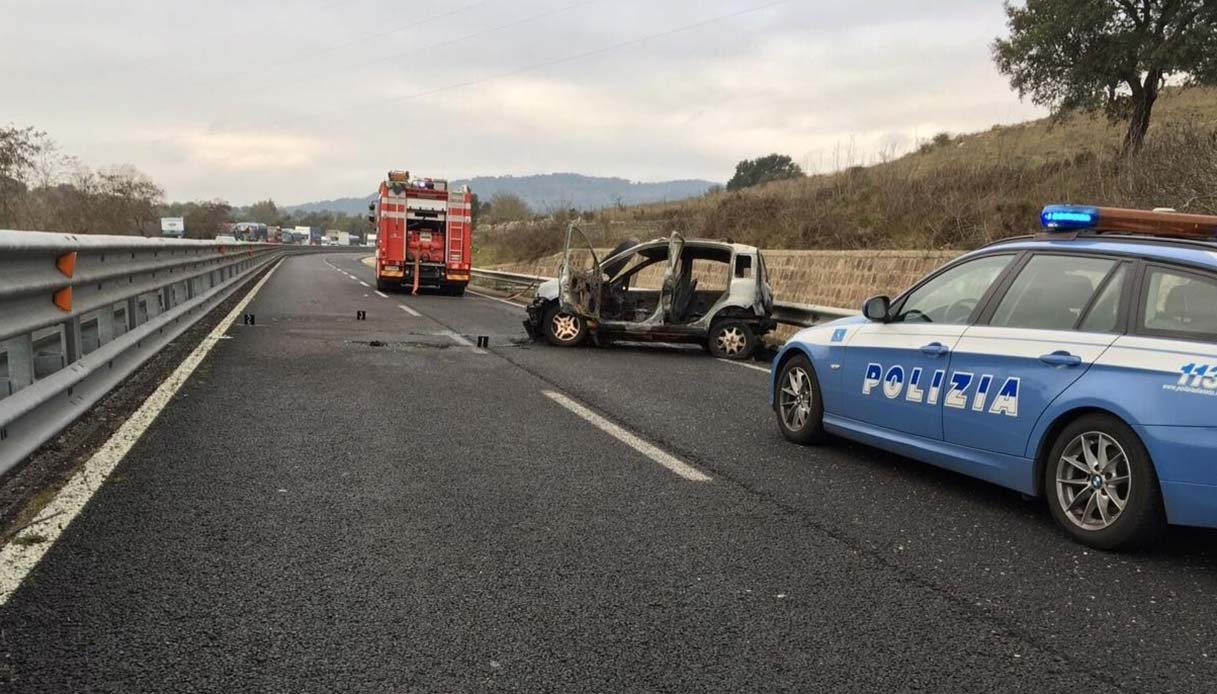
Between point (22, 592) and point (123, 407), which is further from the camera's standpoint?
point (123, 407)

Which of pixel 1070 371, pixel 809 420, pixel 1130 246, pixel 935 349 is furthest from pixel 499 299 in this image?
pixel 1070 371

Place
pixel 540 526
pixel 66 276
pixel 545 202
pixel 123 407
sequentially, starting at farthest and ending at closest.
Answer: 1. pixel 545 202
2. pixel 123 407
3. pixel 66 276
4. pixel 540 526

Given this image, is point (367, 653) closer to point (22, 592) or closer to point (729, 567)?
point (22, 592)

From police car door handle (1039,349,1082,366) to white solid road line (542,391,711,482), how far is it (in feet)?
6.60

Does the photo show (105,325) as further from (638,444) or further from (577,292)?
(577,292)

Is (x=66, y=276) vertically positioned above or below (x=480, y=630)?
above

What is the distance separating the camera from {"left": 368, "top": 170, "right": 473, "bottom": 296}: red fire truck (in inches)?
961

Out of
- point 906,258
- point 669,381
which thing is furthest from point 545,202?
point 669,381

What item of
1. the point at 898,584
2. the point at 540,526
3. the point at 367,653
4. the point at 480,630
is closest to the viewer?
the point at 367,653

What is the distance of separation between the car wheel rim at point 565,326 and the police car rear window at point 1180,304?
863 cm

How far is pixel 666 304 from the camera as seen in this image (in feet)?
40.1

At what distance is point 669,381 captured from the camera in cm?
945

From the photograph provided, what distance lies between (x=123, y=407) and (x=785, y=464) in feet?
16.4

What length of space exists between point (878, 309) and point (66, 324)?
5380mm
